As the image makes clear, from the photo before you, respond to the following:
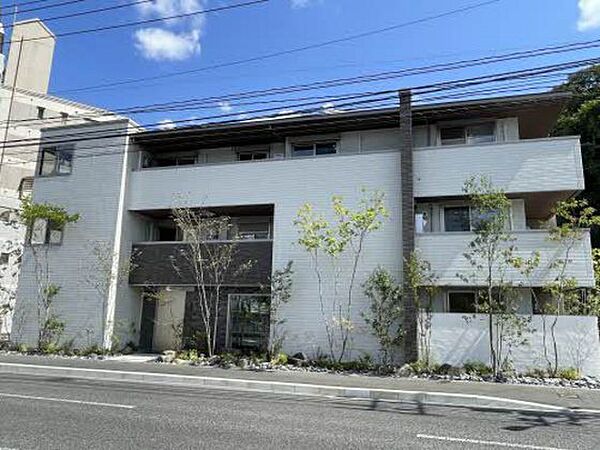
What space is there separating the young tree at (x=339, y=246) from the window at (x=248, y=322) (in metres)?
2.31

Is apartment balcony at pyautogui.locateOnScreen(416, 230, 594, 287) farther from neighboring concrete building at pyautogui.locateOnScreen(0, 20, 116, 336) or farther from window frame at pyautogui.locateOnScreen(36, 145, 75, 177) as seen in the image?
neighboring concrete building at pyautogui.locateOnScreen(0, 20, 116, 336)

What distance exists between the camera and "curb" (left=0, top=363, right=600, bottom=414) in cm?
930

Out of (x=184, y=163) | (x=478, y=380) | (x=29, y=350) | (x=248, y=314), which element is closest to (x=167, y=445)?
(x=478, y=380)

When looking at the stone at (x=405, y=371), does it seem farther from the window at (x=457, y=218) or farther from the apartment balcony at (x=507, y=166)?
the apartment balcony at (x=507, y=166)

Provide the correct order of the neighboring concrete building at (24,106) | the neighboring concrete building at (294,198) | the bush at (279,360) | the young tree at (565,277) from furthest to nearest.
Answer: the neighboring concrete building at (24,106), the neighboring concrete building at (294,198), the bush at (279,360), the young tree at (565,277)

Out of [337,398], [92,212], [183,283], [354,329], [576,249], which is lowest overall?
[337,398]

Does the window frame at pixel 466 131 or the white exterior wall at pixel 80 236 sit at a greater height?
the window frame at pixel 466 131

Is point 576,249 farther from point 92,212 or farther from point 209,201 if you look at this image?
point 92,212

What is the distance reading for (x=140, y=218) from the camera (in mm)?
19516

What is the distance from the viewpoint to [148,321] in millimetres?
19094

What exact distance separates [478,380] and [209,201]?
35.1 feet

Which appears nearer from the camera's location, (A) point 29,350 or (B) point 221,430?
(B) point 221,430

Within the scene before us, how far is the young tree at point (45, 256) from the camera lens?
697 inches

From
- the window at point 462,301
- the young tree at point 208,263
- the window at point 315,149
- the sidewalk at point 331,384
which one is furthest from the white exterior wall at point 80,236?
the window at point 462,301
